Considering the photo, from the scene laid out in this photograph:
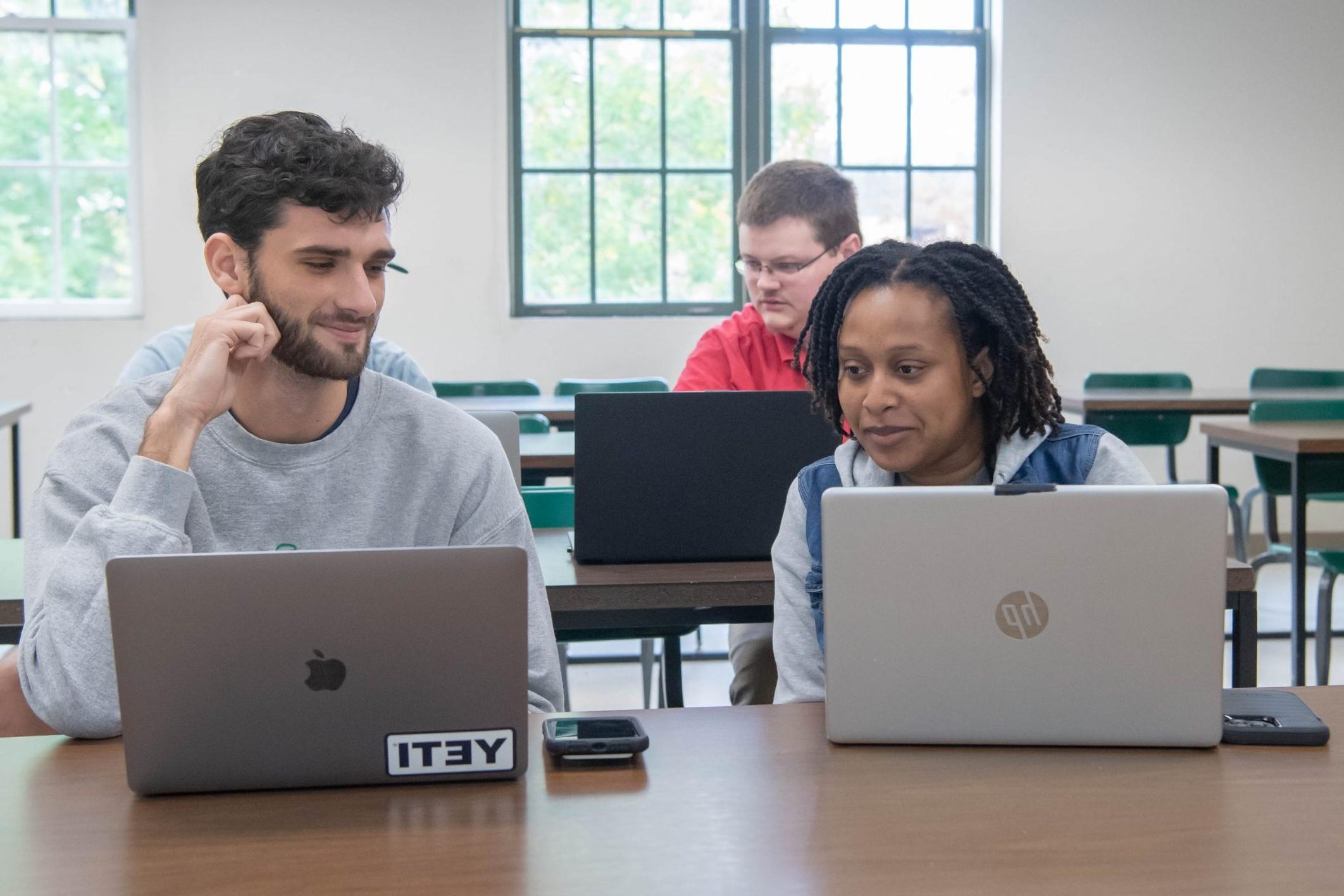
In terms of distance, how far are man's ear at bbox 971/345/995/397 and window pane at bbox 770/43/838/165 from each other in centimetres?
437

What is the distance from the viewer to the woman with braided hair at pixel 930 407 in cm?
143

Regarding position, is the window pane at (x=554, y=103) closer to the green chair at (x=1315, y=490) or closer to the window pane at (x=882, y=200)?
the window pane at (x=882, y=200)

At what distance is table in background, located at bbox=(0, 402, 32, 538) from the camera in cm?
424

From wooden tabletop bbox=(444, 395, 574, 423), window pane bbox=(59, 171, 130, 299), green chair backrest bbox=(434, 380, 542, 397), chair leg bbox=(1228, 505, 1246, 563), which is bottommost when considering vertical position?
chair leg bbox=(1228, 505, 1246, 563)

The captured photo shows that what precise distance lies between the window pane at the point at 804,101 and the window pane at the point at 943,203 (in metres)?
0.43

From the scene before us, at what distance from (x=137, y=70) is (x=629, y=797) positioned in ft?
17.0

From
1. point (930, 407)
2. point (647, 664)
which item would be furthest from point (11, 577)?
point (647, 664)

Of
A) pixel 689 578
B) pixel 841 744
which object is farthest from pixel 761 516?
pixel 841 744

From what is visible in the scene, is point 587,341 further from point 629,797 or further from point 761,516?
point 629,797

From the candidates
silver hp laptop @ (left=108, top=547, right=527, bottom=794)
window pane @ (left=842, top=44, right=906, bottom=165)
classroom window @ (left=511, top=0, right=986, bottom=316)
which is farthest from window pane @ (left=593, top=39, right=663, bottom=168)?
silver hp laptop @ (left=108, top=547, right=527, bottom=794)

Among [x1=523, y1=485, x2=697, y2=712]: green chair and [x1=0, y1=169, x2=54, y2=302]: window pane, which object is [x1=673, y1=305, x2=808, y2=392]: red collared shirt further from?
[x1=0, y1=169, x2=54, y2=302]: window pane

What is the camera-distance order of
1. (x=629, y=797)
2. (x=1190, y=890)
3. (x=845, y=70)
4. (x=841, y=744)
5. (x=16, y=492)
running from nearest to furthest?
(x=1190, y=890) → (x=629, y=797) → (x=841, y=744) → (x=16, y=492) → (x=845, y=70)

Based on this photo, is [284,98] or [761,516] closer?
[761,516]

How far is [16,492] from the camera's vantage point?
15.1ft
